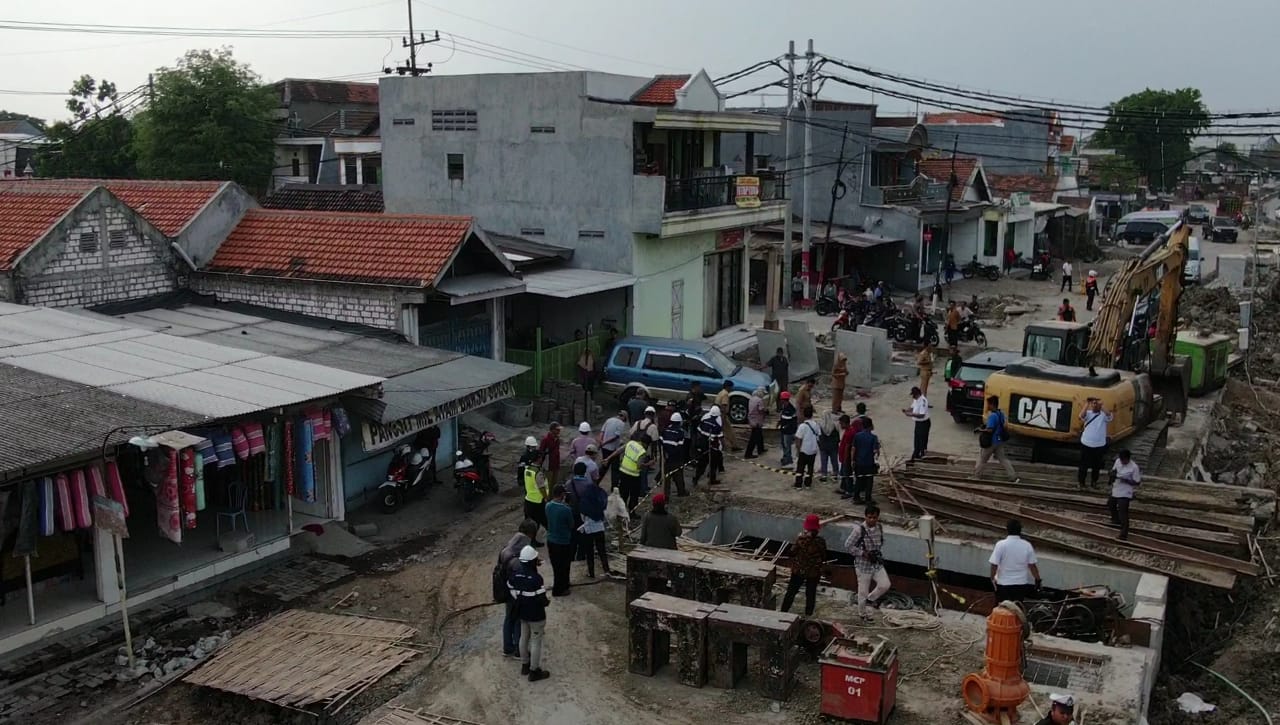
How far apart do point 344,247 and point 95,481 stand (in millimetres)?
9701

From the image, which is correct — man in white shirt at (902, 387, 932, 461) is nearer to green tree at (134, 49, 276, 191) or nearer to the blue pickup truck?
the blue pickup truck

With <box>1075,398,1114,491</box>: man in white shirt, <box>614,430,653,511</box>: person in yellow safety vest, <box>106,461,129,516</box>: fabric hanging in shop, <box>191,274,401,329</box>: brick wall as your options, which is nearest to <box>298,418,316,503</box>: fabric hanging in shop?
<box>106,461,129,516</box>: fabric hanging in shop

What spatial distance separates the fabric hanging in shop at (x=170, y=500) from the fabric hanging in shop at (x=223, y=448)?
793 millimetres

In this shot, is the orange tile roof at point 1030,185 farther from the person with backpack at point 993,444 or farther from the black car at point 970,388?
the person with backpack at point 993,444

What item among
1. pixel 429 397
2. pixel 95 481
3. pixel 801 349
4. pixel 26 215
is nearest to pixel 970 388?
pixel 801 349

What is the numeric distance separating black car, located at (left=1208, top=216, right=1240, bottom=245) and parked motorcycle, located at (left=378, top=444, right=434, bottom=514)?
60.6m

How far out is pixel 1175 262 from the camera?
23.3 metres

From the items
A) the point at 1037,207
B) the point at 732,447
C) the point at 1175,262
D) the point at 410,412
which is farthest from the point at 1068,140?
the point at 410,412

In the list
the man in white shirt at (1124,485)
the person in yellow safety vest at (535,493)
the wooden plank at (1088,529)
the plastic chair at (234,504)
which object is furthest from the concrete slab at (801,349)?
the plastic chair at (234,504)

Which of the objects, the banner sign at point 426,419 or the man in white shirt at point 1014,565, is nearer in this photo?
the man in white shirt at point 1014,565

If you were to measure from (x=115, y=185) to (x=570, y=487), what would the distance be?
1530 centimetres

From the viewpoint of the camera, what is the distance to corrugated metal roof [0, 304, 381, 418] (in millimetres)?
13727

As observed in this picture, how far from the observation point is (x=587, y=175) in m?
26.7

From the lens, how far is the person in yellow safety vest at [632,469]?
16.5 meters
